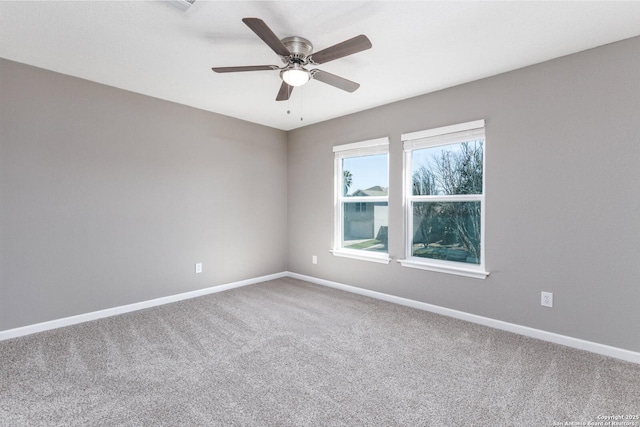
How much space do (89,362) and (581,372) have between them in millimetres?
3582

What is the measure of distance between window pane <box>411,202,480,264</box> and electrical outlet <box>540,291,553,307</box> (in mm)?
616

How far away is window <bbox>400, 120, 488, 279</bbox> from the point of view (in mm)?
3146

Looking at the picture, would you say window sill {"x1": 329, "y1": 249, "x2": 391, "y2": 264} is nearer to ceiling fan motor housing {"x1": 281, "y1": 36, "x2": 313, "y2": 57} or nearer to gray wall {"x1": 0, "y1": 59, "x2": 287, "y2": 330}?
gray wall {"x1": 0, "y1": 59, "x2": 287, "y2": 330}

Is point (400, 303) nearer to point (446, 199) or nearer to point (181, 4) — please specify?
point (446, 199)

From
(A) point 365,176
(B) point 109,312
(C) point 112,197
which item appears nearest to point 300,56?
(A) point 365,176

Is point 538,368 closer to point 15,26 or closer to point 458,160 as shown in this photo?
point 458,160

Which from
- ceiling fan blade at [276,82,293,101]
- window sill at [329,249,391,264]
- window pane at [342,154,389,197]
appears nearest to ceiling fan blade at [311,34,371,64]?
ceiling fan blade at [276,82,293,101]

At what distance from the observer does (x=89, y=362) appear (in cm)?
231

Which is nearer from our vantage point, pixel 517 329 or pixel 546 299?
pixel 546 299

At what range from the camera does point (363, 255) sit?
408 cm

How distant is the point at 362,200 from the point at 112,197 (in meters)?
2.95

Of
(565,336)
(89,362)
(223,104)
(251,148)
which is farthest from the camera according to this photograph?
(251,148)

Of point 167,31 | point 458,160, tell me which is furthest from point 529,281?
point 167,31

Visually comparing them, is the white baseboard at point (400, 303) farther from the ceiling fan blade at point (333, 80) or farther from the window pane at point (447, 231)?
the ceiling fan blade at point (333, 80)
